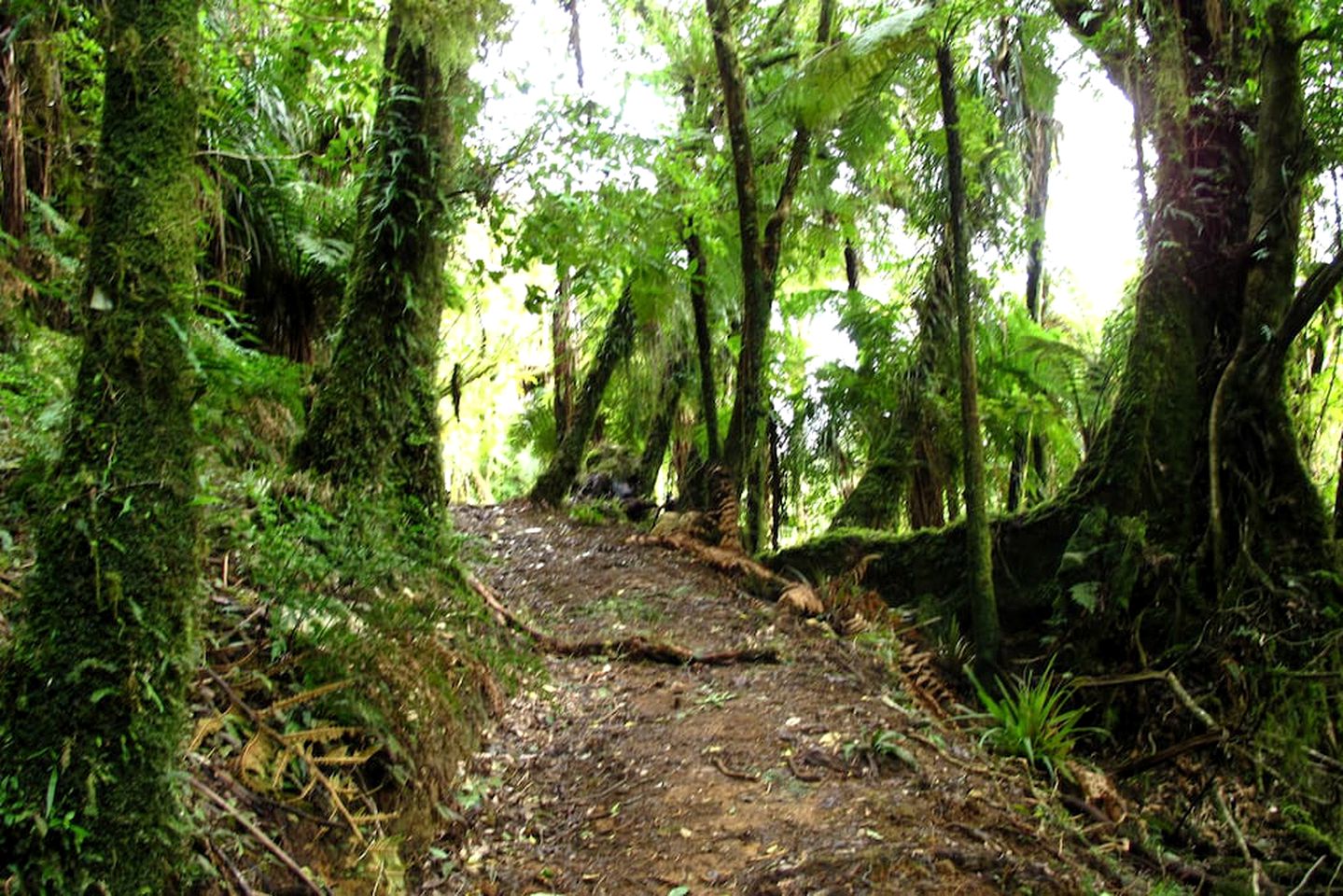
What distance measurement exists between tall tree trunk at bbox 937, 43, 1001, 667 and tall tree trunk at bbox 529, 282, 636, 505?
190 inches

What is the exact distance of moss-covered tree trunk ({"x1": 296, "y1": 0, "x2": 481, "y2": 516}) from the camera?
16.4ft

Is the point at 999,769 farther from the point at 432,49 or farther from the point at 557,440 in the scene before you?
the point at 557,440

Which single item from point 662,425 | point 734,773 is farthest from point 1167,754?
point 662,425

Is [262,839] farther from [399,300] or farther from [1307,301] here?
[1307,301]

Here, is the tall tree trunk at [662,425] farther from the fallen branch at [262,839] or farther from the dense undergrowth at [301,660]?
the fallen branch at [262,839]

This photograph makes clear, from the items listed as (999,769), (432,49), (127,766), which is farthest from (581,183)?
(127,766)

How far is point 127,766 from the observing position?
2023 mm

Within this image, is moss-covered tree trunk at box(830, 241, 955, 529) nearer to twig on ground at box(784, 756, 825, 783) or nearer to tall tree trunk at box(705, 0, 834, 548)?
tall tree trunk at box(705, 0, 834, 548)

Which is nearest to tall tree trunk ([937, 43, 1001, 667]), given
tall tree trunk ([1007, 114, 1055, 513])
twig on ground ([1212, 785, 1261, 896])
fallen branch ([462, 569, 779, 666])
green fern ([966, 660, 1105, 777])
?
green fern ([966, 660, 1105, 777])

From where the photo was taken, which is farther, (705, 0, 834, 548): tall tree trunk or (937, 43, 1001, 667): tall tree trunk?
(705, 0, 834, 548): tall tree trunk

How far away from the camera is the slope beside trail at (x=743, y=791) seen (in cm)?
312

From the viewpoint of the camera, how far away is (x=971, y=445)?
6.09 m

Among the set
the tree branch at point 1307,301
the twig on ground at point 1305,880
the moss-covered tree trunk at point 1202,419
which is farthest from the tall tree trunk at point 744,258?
the twig on ground at point 1305,880

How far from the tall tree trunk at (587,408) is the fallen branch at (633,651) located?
16.0ft
